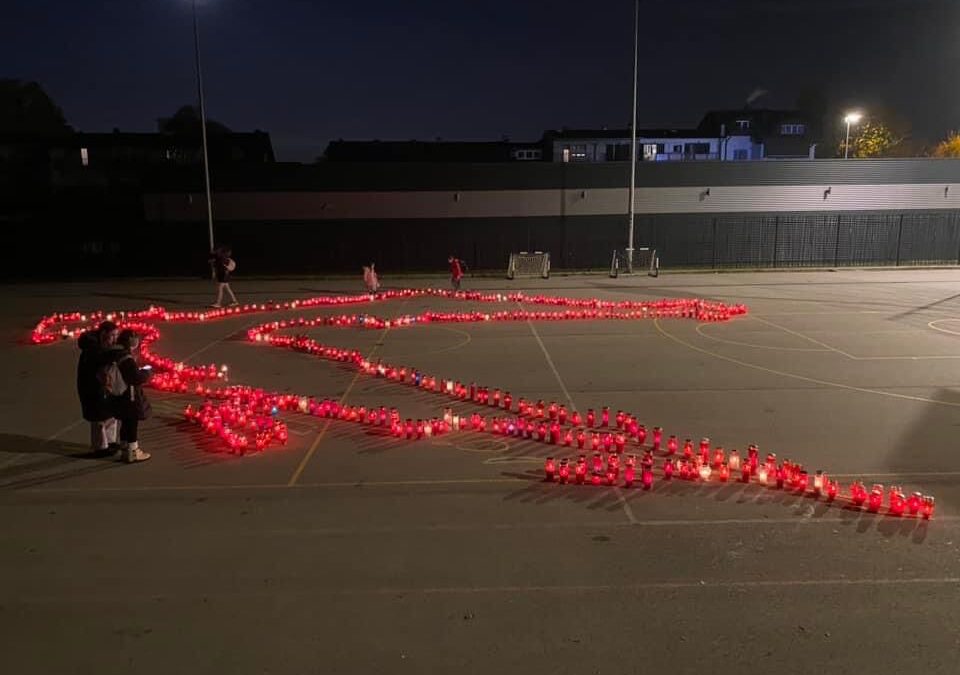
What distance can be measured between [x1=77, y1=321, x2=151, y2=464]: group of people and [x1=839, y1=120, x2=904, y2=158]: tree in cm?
6802

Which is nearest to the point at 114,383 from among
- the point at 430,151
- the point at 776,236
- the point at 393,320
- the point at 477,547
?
the point at 477,547

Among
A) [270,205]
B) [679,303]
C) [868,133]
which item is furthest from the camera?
[868,133]

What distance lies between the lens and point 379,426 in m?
9.59

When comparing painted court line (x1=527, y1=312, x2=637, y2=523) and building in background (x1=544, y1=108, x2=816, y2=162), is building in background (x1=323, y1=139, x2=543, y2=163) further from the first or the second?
painted court line (x1=527, y1=312, x2=637, y2=523)

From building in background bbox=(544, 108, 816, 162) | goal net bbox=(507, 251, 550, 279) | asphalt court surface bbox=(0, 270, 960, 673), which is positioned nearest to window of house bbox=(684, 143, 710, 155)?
building in background bbox=(544, 108, 816, 162)

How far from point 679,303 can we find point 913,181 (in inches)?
922

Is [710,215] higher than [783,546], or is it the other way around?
[710,215]

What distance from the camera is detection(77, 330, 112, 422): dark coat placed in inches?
313

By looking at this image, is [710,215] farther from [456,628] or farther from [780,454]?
[456,628]

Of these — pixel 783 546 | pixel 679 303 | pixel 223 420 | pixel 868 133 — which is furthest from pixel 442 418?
pixel 868 133

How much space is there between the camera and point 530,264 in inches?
1324

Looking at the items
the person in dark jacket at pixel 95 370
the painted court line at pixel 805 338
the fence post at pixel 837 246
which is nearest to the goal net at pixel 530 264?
the painted court line at pixel 805 338

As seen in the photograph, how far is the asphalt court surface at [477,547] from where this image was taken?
4.51m

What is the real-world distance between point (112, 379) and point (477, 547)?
15.9ft
